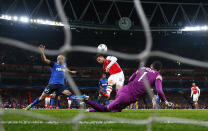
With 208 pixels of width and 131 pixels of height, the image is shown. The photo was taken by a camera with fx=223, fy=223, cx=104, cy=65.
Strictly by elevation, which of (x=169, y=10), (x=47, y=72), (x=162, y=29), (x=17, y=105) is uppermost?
(x=169, y=10)

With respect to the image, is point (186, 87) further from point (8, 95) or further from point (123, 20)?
point (8, 95)

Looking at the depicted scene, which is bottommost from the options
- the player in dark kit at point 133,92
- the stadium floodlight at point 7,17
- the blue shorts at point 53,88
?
the player in dark kit at point 133,92

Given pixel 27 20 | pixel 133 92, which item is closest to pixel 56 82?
pixel 133 92


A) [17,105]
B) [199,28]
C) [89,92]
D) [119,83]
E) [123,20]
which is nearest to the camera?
[119,83]

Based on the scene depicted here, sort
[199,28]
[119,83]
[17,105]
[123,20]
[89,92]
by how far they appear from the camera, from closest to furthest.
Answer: [119,83], [123,20], [199,28], [17,105], [89,92]

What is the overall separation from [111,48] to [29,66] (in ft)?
27.7

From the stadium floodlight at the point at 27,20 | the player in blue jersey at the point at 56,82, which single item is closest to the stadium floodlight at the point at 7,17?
the stadium floodlight at the point at 27,20

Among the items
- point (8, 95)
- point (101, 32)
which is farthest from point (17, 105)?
point (101, 32)

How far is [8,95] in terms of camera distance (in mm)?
21031

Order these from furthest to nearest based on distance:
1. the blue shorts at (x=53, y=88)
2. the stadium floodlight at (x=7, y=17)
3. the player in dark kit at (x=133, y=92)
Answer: the stadium floodlight at (x=7, y=17), the blue shorts at (x=53, y=88), the player in dark kit at (x=133, y=92)

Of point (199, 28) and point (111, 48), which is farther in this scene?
point (111, 48)

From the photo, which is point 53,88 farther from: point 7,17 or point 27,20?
point 7,17

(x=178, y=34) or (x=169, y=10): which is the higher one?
(x=169, y=10)

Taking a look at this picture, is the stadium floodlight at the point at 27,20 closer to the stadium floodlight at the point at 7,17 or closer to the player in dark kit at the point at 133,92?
the stadium floodlight at the point at 7,17
